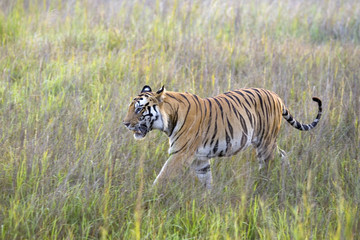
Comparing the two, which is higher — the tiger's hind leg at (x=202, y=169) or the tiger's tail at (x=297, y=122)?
the tiger's tail at (x=297, y=122)

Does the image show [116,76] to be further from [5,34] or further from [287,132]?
[287,132]

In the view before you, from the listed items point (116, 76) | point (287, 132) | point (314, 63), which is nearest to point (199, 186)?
point (287, 132)

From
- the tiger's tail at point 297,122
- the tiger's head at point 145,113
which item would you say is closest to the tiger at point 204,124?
the tiger's head at point 145,113

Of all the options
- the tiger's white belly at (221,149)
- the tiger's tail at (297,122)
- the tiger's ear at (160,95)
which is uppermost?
the tiger's ear at (160,95)

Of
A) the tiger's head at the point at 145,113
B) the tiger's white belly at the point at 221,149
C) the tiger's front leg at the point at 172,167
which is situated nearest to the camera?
the tiger's front leg at the point at 172,167

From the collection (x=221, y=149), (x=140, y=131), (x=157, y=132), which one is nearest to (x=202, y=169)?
(x=221, y=149)

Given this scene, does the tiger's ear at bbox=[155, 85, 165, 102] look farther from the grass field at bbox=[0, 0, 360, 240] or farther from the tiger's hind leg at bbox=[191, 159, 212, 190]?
the tiger's hind leg at bbox=[191, 159, 212, 190]

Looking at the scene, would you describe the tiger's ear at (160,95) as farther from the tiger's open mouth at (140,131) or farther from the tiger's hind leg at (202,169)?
the tiger's hind leg at (202,169)

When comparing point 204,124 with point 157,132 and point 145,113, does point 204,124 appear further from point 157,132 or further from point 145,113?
point 157,132

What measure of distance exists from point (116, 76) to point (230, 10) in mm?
3415

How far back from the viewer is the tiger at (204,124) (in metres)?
3.64

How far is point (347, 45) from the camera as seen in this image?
7.27 metres

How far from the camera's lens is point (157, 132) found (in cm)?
442

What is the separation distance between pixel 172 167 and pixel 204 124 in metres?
0.46
